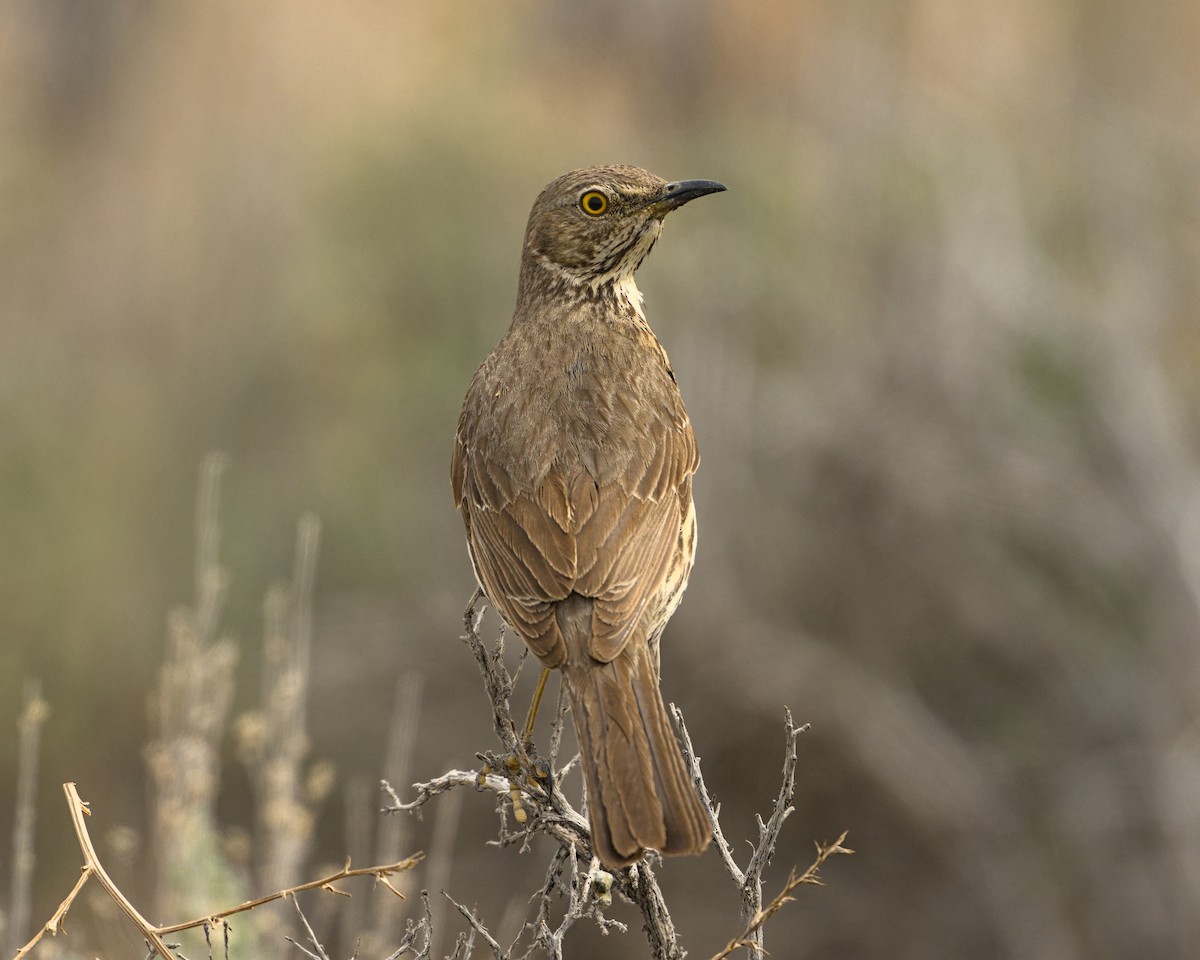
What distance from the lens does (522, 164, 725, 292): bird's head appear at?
4719mm

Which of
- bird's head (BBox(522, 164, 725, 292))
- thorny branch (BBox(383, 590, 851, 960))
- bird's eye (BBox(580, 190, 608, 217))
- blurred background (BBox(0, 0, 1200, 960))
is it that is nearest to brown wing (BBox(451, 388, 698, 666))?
thorny branch (BBox(383, 590, 851, 960))

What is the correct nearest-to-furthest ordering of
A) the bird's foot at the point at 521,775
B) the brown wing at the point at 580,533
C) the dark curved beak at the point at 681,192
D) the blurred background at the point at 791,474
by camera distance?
the bird's foot at the point at 521,775 → the brown wing at the point at 580,533 → the dark curved beak at the point at 681,192 → the blurred background at the point at 791,474

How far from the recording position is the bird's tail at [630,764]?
3.28 m

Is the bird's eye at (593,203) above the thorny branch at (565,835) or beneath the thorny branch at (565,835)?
above

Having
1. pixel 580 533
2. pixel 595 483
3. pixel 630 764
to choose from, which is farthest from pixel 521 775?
pixel 595 483

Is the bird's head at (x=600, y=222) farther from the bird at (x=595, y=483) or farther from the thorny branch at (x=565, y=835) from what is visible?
the thorny branch at (x=565, y=835)

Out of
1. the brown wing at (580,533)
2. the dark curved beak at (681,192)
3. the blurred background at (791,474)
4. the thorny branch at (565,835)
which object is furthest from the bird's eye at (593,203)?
the blurred background at (791,474)

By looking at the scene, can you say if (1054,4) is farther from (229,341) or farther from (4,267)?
(4,267)

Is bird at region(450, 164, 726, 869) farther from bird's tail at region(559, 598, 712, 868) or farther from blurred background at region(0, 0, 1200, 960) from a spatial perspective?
blurred background at region(0, 0, 1200, 960)

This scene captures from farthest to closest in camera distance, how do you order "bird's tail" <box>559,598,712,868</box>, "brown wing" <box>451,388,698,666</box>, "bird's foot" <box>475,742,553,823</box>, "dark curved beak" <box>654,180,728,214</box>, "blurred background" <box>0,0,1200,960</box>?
1. "blurred background" <box>0,0,1200,960</box>
2. "dark curved beak" <box>654,180,728,214</box>
3. "brown wing" <box>451,388,698,666</box>
4. "bird's foot" <box>475,742,553,823</box>
5. "bird's tail" <box>559,598,712,868</box>

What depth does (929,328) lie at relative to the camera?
369 inches

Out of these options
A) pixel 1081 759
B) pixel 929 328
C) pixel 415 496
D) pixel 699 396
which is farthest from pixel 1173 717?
pixel 415 496

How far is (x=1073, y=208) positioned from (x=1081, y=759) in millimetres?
3830

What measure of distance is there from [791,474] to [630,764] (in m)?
6.29
